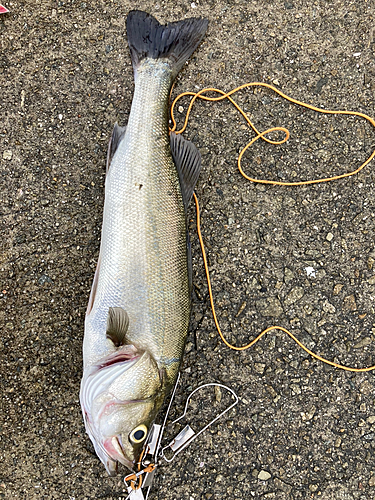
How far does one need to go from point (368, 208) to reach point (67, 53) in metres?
2.80

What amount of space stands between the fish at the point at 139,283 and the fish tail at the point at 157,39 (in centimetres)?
10

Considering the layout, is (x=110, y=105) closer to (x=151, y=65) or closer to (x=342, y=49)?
(x=151, y=65)

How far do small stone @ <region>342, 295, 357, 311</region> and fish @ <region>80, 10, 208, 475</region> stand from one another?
1332 mm

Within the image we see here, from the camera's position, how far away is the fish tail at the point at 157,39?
2.73 m

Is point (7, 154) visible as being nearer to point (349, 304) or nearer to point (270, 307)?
point (270, 307)

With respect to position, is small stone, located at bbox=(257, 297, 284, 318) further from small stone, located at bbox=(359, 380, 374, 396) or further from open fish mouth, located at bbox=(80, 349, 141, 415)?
open fish mouth, located at bbox=(80, 349, 141, 415)

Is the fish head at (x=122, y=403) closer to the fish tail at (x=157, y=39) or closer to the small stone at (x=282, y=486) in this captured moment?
the small stone at (x=282, y=486)

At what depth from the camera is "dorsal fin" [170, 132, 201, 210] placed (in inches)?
101

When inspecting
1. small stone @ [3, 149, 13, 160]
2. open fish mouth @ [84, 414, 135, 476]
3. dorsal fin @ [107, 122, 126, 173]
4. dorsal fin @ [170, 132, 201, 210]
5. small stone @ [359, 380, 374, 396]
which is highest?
small stone @ [3, 149, 13, 160]

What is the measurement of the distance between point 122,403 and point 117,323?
47cm

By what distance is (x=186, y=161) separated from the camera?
2.60m

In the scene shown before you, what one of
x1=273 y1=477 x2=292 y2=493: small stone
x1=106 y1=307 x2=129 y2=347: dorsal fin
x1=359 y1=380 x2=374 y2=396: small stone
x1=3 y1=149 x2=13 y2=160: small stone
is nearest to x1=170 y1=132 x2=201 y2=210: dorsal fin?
x1=106 y1=307 x2=129 y2=347: dorsal fin

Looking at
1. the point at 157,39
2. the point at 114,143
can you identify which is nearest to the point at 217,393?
the point at 114,143

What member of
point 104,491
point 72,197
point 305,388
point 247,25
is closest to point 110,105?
point 72,197
